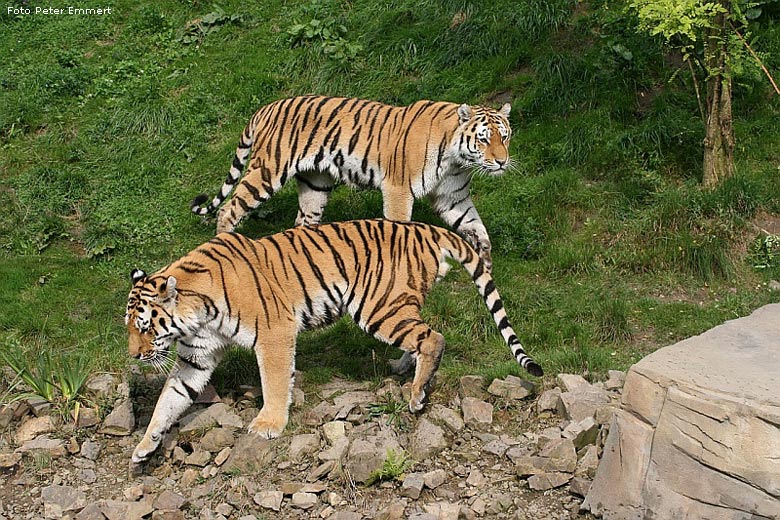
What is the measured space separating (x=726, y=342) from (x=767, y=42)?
18.8 feet

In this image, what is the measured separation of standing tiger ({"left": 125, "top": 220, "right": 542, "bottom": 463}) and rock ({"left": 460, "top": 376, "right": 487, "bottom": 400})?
272 mm

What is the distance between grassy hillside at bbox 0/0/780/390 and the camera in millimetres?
7449

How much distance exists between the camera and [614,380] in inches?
244

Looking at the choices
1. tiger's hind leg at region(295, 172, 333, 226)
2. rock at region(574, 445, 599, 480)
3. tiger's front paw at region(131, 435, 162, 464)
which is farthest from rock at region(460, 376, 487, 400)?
tiger's hind leg at region(295, 172, 333, 226)

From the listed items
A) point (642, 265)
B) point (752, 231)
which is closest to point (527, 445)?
point (642, 265)

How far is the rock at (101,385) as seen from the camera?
6.54 meters

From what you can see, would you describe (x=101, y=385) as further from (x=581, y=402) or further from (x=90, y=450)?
(x=581, y=402)

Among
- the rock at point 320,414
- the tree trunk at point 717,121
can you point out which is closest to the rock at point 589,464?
the rock at point 320,414

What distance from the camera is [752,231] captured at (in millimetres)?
8070

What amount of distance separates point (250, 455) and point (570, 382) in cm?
194

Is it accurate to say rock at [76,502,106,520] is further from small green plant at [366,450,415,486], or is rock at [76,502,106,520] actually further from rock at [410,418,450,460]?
rock at [410,418,450,460]

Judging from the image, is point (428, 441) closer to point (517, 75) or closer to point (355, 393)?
point (355, 393)

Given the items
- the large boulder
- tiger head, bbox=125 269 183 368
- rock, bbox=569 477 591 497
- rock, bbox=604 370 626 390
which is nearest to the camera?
the large boulder

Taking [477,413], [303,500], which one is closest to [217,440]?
[303,500]
